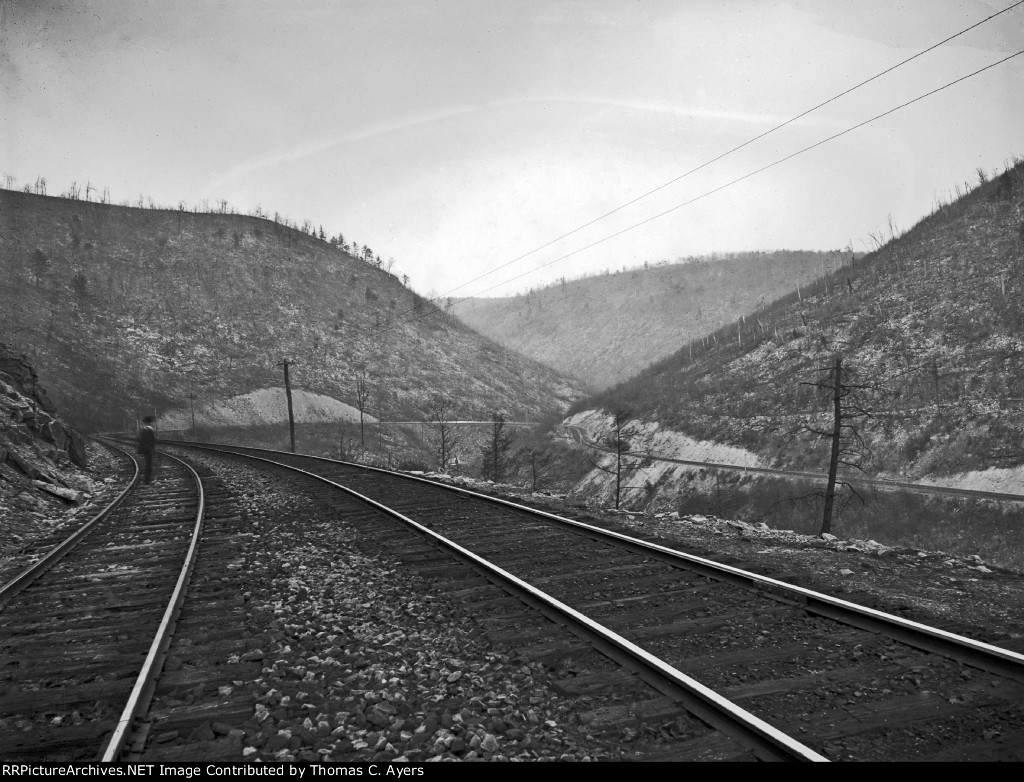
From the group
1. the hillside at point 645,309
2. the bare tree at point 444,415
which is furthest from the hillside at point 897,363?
the hillside at point 645,309

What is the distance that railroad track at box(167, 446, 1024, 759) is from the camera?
3400mm

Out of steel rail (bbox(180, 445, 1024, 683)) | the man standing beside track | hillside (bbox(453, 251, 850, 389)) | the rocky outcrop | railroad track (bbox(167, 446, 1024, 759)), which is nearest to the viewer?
railroad track (bbox(167, 446, 1024, 759))

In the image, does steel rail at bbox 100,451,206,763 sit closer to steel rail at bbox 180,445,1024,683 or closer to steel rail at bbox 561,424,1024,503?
steel rail at bbox 180,445,1024,683

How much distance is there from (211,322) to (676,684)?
9660cm

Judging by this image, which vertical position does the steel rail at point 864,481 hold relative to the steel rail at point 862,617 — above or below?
below

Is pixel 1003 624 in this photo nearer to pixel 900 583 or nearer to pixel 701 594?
pixel 900 583

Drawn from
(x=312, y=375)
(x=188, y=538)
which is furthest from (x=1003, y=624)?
(x=312, y=375)

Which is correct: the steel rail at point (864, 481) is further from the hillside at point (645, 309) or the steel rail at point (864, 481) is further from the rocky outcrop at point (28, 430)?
the hillside at point (645, 309)

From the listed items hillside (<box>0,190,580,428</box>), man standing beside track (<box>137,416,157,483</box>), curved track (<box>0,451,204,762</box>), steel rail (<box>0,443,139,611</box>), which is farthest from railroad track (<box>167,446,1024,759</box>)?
hillside (<box>0,190,580,428</box>)

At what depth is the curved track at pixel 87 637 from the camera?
12.5ft

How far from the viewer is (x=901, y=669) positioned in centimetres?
431

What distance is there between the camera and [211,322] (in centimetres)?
8700

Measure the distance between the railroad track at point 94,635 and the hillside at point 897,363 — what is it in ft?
72.9

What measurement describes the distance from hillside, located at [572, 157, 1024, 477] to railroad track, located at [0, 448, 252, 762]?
22.2 m
